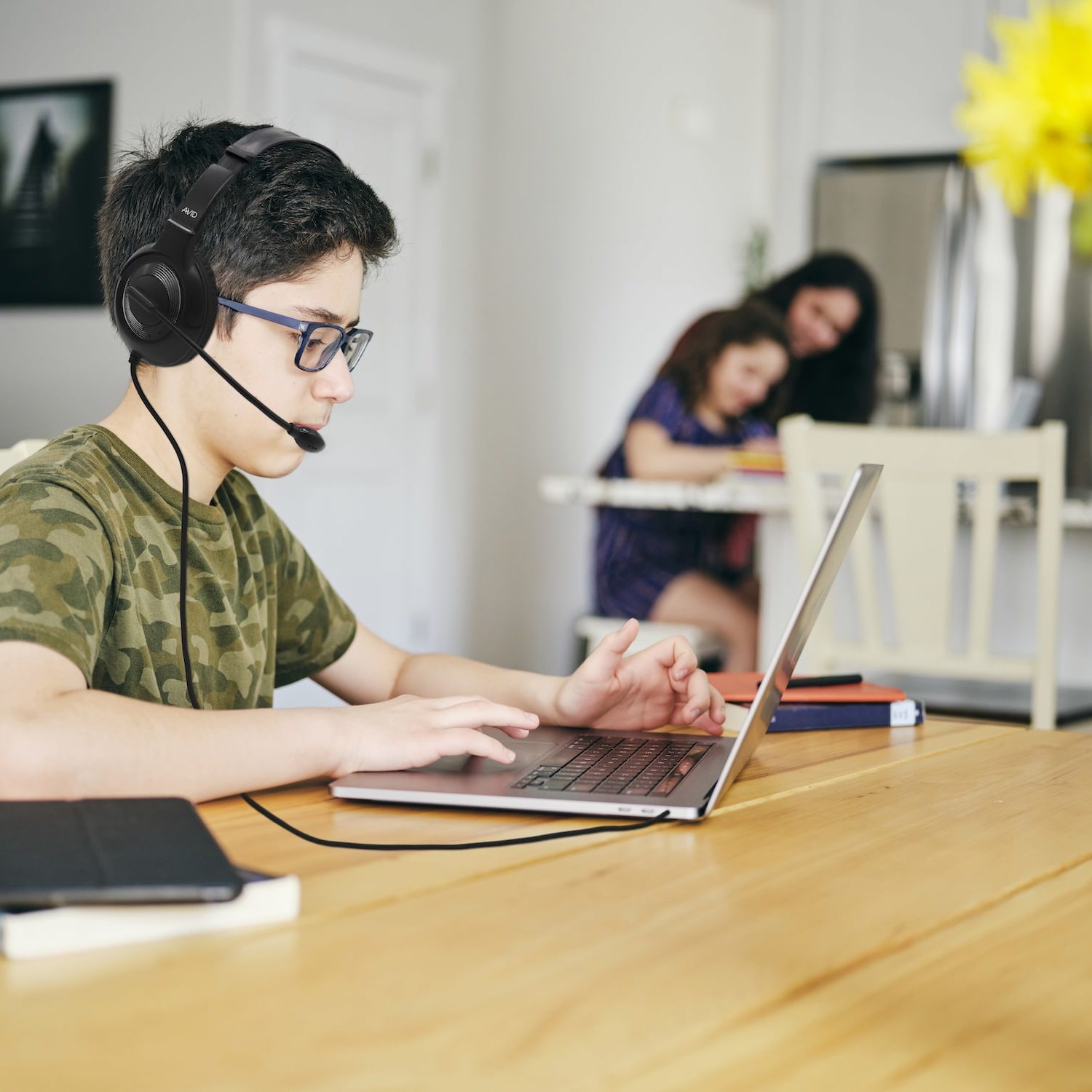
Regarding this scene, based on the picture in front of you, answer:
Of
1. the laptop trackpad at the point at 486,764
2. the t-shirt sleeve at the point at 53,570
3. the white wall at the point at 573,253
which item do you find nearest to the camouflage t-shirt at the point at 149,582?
the t-shirt sleeve at the point at 53,570

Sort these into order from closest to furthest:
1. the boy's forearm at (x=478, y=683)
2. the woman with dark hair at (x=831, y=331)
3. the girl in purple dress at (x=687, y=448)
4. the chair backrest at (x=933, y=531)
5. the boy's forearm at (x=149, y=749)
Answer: the boy's forearm at (x=149, y=749) → the boy's forearm at (x=478, y=683) → the chair backrest at (x=933, y=531) → the girl in purple dress at (x=687, y=448) → the woman with dark hair at (x=831, y=331)

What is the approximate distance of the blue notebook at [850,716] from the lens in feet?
4.12

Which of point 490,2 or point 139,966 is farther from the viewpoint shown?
point 490,2

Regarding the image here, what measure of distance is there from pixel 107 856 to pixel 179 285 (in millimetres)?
568

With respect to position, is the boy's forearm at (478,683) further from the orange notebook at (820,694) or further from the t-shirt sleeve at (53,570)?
the t-shirt sleeve at (53,570)

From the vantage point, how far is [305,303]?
1.14m

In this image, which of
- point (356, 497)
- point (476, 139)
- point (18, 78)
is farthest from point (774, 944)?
point (476, 139)

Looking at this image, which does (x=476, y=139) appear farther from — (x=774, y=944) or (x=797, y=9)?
(x=774, y=944)

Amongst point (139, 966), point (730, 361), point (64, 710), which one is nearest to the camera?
point (139, 966)

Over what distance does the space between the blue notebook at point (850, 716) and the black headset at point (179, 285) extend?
18.3 inches

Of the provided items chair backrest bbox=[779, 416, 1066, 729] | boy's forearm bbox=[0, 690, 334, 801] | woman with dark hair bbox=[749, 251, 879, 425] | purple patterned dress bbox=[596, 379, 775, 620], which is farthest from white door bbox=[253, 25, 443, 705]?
boy's forearm bbox=[0, 690, 334, 801]

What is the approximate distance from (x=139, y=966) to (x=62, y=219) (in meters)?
4.19

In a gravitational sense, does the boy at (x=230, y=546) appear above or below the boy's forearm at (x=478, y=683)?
above

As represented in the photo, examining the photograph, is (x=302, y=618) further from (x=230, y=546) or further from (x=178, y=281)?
(x=178, y=281)
